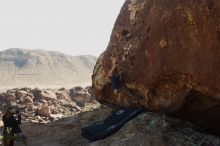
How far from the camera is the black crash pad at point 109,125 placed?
12570 mm

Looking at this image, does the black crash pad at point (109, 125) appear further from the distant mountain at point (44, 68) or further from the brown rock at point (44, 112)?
the distant mountain at point (44, 68)

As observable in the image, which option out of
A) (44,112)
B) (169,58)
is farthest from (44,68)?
(169,58)

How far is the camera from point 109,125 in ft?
42.7

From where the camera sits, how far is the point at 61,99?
28594 mm

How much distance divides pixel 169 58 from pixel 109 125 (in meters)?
3.15

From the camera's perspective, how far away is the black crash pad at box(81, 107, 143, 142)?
1257cm

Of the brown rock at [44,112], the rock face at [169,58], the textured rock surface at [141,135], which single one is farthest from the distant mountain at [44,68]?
the rock face at [169,58]

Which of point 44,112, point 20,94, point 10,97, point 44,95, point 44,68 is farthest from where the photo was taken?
point 44,68

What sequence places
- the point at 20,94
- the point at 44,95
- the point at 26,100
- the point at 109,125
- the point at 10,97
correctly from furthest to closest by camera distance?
the point at 44,95
the point at 20,94
the point at 10,97
the point at 26,100
the point at 109,125

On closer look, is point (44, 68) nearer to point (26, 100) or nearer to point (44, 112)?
point (26, 100)

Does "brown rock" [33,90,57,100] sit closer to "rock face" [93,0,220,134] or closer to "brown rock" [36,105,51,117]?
"brown rock" [36,105,51,117]

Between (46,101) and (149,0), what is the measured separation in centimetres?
1525

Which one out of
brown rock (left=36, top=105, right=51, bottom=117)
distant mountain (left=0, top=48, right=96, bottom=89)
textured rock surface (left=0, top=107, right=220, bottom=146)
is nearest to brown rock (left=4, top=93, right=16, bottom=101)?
brown rock (left=36, top=105, right=51, bottom=117)

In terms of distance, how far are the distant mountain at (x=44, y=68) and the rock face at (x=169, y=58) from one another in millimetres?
48312
